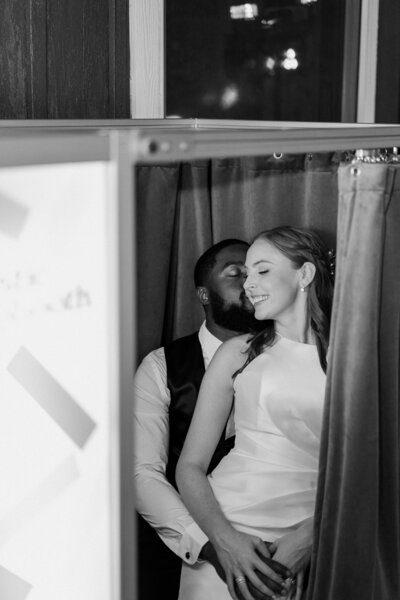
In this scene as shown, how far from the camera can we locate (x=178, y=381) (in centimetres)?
206

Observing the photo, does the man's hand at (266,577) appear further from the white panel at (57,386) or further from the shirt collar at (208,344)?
the white panel at (57,386)

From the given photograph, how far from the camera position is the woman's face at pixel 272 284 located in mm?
1909

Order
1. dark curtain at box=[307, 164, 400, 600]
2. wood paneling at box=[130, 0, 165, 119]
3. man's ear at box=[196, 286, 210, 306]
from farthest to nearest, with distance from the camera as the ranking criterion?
1. wood paneling at box=[130, 0, 165, 119]
2. man's ear at box=[196, 286, 210, 306]
3. dark curtain at box=[307, 164, 400, 600]

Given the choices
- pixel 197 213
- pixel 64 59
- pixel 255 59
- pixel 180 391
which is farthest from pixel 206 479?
pixel 255 59

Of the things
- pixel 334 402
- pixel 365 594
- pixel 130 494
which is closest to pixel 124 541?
pixel 130 494

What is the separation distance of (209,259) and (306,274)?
Answer: 26cm

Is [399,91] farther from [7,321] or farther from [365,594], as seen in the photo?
[7,321]

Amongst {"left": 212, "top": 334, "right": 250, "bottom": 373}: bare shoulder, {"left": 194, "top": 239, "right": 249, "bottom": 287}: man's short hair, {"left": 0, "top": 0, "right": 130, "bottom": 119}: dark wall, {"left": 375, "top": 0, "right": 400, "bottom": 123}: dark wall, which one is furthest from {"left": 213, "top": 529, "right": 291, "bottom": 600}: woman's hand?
{"left": 375, "top": 0, "right": 400, "bottom": 123}: dark wall

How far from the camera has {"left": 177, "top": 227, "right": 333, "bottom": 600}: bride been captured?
1.87 metres

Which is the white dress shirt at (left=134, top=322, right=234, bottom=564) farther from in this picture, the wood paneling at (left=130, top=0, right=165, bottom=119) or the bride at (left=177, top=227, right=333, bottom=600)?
the wood paneling at (left=130, top=0, right=165, bottom=119)

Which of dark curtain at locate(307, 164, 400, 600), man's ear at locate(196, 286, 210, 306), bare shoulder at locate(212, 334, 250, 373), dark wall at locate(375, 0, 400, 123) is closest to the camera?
dark curtain at locate(307, 164, 400, 600)

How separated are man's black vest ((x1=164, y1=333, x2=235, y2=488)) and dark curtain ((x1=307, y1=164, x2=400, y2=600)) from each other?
0.44 metres

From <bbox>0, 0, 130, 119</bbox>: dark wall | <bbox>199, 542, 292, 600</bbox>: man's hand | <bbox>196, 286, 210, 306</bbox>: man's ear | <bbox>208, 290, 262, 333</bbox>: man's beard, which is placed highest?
<bbox>0, 0, 130, 119</bbox>: dark wall

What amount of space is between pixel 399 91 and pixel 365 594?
2.20m
